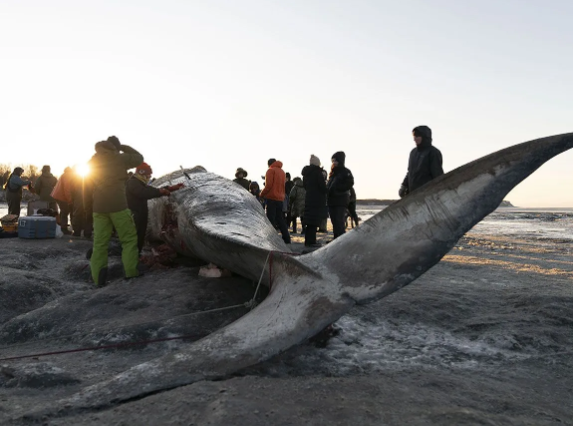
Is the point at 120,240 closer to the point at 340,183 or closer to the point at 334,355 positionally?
the point at 334,355

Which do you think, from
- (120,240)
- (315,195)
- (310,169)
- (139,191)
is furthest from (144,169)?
(315,195)

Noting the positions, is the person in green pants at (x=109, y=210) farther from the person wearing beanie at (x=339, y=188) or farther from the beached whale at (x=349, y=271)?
the person wearing beanie at (x=339, y=188)

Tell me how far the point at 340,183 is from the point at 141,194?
4.13 meters

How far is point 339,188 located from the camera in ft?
29.7

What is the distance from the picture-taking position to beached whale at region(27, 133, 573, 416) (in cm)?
243

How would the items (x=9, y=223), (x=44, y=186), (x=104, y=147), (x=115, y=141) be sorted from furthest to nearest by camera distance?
(x=44, y=186) → (x=9, y=223) → (x=115, y=141) → (x=104, y=147)

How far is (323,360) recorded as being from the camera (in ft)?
9.87

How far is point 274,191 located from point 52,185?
23.2 feet

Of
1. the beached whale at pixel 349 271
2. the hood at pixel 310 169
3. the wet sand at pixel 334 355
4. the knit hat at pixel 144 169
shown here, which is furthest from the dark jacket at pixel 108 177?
the hood at pixel 310 169

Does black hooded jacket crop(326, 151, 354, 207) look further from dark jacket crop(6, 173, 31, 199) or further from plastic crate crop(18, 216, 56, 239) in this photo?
dark jacket crop(6, 173, 31, 199)

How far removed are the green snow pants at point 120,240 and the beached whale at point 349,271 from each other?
9.84ft

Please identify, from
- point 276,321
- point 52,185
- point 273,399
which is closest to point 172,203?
point 276,321

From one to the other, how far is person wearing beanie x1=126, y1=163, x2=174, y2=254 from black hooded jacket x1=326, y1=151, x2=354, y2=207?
3709 millimetres

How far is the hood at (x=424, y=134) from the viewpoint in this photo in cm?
622
